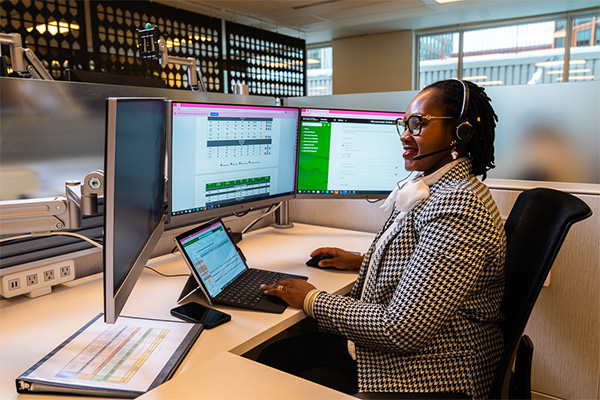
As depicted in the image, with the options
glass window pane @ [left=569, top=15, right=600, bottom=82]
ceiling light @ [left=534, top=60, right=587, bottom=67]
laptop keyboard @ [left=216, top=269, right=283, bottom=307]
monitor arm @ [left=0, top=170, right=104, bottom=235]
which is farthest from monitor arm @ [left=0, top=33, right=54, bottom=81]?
ceiling light @ [left=534, top=60, right=587, bottom=67]

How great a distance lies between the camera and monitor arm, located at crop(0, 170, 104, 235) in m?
0.81

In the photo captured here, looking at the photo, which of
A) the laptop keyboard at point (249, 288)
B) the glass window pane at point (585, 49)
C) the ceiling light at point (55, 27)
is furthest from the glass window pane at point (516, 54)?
the laptop keyboard at point (249, 288)

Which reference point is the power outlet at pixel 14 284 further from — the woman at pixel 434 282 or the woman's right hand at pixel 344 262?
the woman's right hand at pixel 344 262

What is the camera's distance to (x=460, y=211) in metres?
0.96

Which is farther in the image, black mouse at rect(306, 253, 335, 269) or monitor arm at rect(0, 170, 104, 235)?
black mouse at rect(306, 253, 335, 269)

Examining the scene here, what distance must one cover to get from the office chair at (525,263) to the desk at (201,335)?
314mm

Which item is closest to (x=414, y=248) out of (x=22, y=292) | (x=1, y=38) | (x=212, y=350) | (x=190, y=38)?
(x=212, y=350)

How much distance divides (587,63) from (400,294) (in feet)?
21.1

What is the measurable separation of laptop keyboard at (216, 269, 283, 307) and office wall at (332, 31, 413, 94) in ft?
20.4

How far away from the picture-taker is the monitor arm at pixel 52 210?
2.67ft

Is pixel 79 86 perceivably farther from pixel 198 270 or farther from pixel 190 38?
pixel 190 38

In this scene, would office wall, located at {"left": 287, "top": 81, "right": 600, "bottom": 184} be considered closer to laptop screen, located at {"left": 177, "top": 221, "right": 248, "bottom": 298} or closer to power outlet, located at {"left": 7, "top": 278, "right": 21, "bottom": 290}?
laptop screen, located at {"left": 177, "top": 221, "right": 248, "bottom": 298}

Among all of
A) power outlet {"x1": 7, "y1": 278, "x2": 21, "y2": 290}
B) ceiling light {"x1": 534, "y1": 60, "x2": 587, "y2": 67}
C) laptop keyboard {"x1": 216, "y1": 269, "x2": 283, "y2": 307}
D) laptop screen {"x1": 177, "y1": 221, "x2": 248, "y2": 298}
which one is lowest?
laptop keyboard {"x1": 216, "y1": 269, "x2": 283, "y2": 307}

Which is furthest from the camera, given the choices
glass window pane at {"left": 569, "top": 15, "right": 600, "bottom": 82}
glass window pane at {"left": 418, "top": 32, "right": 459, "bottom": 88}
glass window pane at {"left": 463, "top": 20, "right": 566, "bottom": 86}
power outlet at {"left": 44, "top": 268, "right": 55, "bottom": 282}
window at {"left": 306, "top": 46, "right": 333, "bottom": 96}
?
window at {"left": 306, "top": 46, "right": 333, "bottom": 96}
